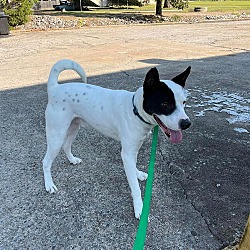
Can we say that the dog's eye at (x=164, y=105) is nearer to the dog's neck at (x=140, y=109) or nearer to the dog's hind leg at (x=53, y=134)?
the dog's neck at (x=140, y=109)

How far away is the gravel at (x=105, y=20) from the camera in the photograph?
17609 mm

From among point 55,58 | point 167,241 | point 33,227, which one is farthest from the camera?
point 55,58

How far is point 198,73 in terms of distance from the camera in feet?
23.2

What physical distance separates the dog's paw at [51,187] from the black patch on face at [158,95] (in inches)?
51.8

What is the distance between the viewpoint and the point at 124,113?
2473mm

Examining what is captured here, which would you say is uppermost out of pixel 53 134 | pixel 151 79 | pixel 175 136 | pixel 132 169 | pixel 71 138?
pixel 151 79

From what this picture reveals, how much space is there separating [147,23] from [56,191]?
1809 cm

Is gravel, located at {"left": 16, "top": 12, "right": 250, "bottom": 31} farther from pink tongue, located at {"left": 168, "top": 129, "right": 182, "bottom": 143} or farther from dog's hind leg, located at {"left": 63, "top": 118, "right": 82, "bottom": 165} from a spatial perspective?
pink tongue, located at {"left": 168, "top": 129, "right": 182, "bottom": 143}

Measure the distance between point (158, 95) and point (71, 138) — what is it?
1.40 m

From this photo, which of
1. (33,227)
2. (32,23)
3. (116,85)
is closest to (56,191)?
(33,227)

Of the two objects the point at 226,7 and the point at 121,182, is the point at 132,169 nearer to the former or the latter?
the point at 121,182

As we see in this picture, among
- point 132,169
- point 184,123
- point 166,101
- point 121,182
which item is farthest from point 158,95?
point 121,182

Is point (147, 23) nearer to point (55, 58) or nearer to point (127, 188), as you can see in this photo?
point (55, 58)

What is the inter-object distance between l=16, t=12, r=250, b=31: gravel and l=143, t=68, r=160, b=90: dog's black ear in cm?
1597
